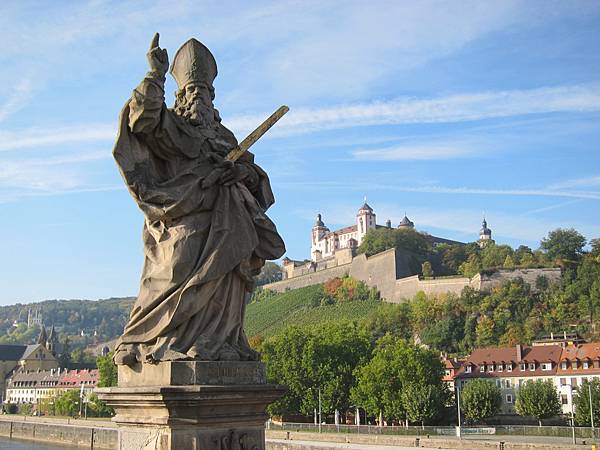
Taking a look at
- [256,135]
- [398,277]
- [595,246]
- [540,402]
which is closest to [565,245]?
[595,246]

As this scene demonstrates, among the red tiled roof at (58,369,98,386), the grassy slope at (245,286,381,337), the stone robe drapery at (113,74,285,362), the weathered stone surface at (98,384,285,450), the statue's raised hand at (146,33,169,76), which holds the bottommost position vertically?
the red tiled roof at (58,369,98,386)

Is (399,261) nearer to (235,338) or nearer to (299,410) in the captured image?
(299,410)

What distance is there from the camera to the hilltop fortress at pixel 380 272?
8669 centimetres

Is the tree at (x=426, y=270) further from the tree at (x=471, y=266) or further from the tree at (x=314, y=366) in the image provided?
the tree at (x=314, y=366)

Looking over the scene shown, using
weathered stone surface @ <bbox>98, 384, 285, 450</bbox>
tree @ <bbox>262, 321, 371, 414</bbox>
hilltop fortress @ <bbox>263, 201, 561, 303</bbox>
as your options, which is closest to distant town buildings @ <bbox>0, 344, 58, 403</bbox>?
hilltop fortress @ <bbox>263, 201, 561, 303</bbox>

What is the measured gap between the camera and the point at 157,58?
527cm

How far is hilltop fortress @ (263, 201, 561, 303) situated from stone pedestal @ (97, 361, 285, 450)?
83.9 meters

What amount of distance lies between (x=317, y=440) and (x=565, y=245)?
223 feet

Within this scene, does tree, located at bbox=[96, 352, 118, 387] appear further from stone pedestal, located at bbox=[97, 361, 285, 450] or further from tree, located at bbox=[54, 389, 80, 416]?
stone pedestal, located at bbox=[97, 361, 285, 450]

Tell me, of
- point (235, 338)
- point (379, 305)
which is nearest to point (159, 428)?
point (235, 338)

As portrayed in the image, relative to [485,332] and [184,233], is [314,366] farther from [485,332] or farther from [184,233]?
[184,233]

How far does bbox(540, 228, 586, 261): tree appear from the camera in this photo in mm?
93812

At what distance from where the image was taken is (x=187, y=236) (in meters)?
5.18

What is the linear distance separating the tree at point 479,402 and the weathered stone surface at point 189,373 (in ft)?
138
